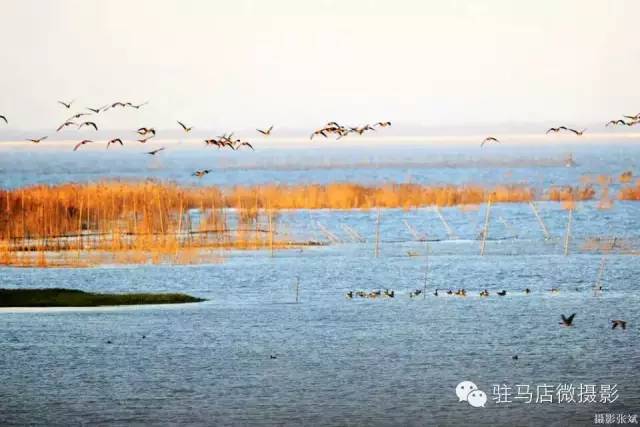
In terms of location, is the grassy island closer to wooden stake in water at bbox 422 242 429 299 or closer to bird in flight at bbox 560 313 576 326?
wooden stake in water at bbox 422 242 429 299

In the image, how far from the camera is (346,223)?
2137 inches

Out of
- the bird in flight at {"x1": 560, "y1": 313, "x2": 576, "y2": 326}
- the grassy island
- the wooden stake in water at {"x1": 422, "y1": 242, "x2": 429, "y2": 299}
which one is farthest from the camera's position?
the wooden stake in water at {"x1": 422, "y1": 242, "x2": 429, "y2": 299}

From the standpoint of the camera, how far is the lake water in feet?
64.4

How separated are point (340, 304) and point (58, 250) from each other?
13390mm

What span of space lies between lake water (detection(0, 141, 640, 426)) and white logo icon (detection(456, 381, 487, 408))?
18 centimetres

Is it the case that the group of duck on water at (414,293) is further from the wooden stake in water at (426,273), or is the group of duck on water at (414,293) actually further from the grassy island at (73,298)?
the grassy island at (73,298)

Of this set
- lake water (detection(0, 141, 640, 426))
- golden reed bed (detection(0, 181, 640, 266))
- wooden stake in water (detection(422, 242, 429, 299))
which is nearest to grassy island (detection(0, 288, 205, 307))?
lake water (detection(0, 141, 640, 426))

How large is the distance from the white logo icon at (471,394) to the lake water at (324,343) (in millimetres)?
182

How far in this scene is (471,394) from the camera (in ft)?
65.9

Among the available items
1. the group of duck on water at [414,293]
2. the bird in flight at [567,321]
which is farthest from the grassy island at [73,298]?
the bird in flight at [567,321]

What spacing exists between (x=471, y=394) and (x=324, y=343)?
5.51 meters

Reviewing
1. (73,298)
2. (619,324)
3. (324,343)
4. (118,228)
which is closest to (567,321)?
(619,324)

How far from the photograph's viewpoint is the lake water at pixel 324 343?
19641 millimetres

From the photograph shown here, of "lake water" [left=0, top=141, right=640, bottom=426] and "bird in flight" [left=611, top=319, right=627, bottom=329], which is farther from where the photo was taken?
"bird in flight" [left=611, top=319, right=627, bottom=329]
